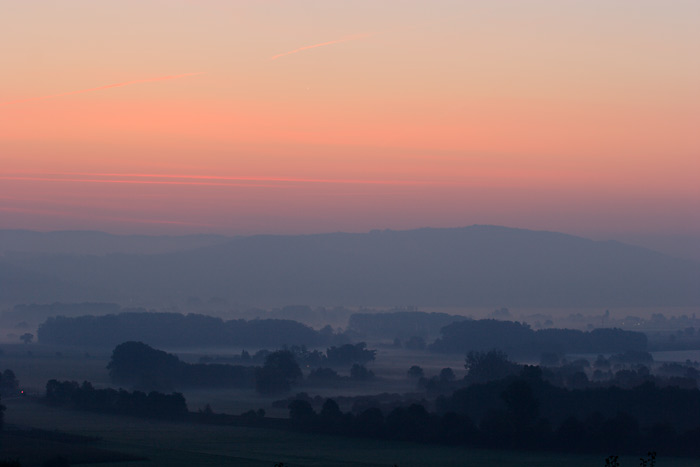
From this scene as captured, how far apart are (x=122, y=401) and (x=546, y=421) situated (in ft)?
147

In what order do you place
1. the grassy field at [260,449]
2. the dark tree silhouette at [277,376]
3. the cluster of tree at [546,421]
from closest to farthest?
the grassy field at [260,449] → the cluster of tree at [546,421] → the dark tree silhouette at [277,376]

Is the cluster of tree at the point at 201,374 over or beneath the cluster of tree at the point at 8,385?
over

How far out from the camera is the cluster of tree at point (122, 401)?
104 m

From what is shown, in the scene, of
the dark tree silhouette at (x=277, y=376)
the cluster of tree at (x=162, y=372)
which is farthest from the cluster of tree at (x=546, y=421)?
the cluster of tree at (x=162, y=372)

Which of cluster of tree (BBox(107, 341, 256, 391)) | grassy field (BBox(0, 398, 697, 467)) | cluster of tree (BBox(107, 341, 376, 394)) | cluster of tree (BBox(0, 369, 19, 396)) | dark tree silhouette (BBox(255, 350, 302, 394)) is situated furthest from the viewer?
cluster of tree (BBox(107, 341, 256, 391))

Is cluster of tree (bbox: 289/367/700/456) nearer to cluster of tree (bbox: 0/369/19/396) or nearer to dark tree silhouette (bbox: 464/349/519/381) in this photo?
dark tree silhouette (bbox: 464/349/519/381)

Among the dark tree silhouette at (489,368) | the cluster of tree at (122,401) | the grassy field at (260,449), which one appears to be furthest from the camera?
the dark tree silhouette at (489,368)

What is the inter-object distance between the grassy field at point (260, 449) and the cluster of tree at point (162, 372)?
1929 inches

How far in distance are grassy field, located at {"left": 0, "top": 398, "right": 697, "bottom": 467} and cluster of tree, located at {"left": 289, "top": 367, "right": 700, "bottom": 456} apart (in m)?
3.04

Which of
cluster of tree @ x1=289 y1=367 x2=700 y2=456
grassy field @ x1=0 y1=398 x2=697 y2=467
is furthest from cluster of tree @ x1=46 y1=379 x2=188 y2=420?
cluster of tree @ x1=289 y1=367 x2=700 y2=456

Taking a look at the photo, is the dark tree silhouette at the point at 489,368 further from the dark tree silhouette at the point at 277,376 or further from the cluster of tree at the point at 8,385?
the cluster of tree at the point at 8,385

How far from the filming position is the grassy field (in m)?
74.4

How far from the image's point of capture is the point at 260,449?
81.4m

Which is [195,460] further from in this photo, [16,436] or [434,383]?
[434,383]
